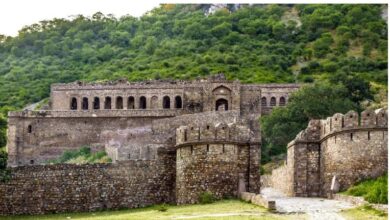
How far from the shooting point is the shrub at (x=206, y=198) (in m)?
32.7

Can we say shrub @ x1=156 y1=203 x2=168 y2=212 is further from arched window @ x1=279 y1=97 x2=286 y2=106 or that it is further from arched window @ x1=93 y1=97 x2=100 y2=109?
arched window @ x1=279 y1=97 x2=286 y2=106

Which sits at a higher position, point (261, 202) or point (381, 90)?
point (381, 90)

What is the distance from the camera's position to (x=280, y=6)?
160000 mm

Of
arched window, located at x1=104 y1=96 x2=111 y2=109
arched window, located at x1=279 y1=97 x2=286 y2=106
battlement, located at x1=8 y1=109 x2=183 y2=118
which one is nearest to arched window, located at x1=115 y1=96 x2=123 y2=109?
arched window, located at x1=104 y1=96 x2=111 y2=109

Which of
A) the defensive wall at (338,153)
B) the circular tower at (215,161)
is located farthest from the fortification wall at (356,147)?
the circular tower at (215,161)

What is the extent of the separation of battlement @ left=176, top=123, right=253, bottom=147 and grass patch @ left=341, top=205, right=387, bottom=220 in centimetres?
563

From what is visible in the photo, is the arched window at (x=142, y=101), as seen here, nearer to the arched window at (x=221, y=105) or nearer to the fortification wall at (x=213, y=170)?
the arched window at (x=221, y=105)

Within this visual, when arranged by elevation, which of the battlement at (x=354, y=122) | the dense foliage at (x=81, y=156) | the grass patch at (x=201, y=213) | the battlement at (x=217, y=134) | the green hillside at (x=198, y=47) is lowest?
the grass patch at (x=201, y=213)

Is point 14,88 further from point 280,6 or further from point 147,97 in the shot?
point 280,6

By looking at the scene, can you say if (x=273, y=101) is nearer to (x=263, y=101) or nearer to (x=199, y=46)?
(x=263, y=101)

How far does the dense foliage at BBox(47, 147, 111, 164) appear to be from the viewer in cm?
5585

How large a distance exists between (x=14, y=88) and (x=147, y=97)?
3818cm

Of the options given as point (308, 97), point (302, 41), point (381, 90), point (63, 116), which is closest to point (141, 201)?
point (308, 97)

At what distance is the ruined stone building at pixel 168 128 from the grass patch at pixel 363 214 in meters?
5.14
